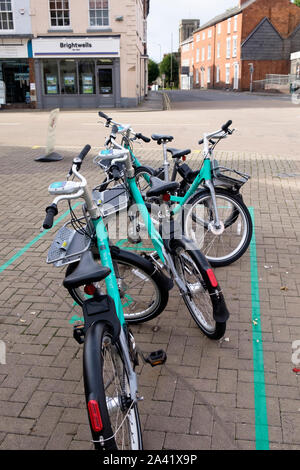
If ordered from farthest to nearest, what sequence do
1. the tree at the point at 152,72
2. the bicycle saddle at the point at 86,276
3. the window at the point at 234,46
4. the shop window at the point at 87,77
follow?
the tree at the point at 152,72 → the window at the point at 234,46 → the shop window at the point at 87,77 → the bicycle saddle at the point at 86,276

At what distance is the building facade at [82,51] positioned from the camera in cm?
2745

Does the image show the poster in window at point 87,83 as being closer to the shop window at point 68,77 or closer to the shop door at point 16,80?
the shop window at point 68,77

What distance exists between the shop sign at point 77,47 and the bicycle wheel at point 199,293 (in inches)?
1038

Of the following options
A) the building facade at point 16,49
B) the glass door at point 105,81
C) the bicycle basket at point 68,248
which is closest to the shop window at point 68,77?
the glass door at point 105,81

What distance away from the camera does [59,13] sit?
90.4 feet

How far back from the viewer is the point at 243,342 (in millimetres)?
3664

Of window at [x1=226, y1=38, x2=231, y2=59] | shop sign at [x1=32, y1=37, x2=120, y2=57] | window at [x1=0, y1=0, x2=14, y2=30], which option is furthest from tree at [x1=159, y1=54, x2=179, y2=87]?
window at [x1=0, y1=0, x2=14, y2=30]

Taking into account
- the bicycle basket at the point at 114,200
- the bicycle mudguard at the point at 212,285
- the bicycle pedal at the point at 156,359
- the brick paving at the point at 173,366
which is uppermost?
the bicycle basket at the point at 114,200

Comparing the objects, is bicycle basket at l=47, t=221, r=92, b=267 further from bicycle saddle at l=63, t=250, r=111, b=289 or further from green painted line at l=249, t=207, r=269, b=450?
green painted line at l=249, t=207, r=269, b=450

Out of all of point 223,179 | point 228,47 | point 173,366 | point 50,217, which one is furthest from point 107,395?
point 228,47

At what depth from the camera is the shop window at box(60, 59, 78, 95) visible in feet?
93.4

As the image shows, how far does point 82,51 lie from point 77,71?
1235 millimetres

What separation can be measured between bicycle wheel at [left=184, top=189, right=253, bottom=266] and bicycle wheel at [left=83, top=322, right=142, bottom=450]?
256 centimetres
